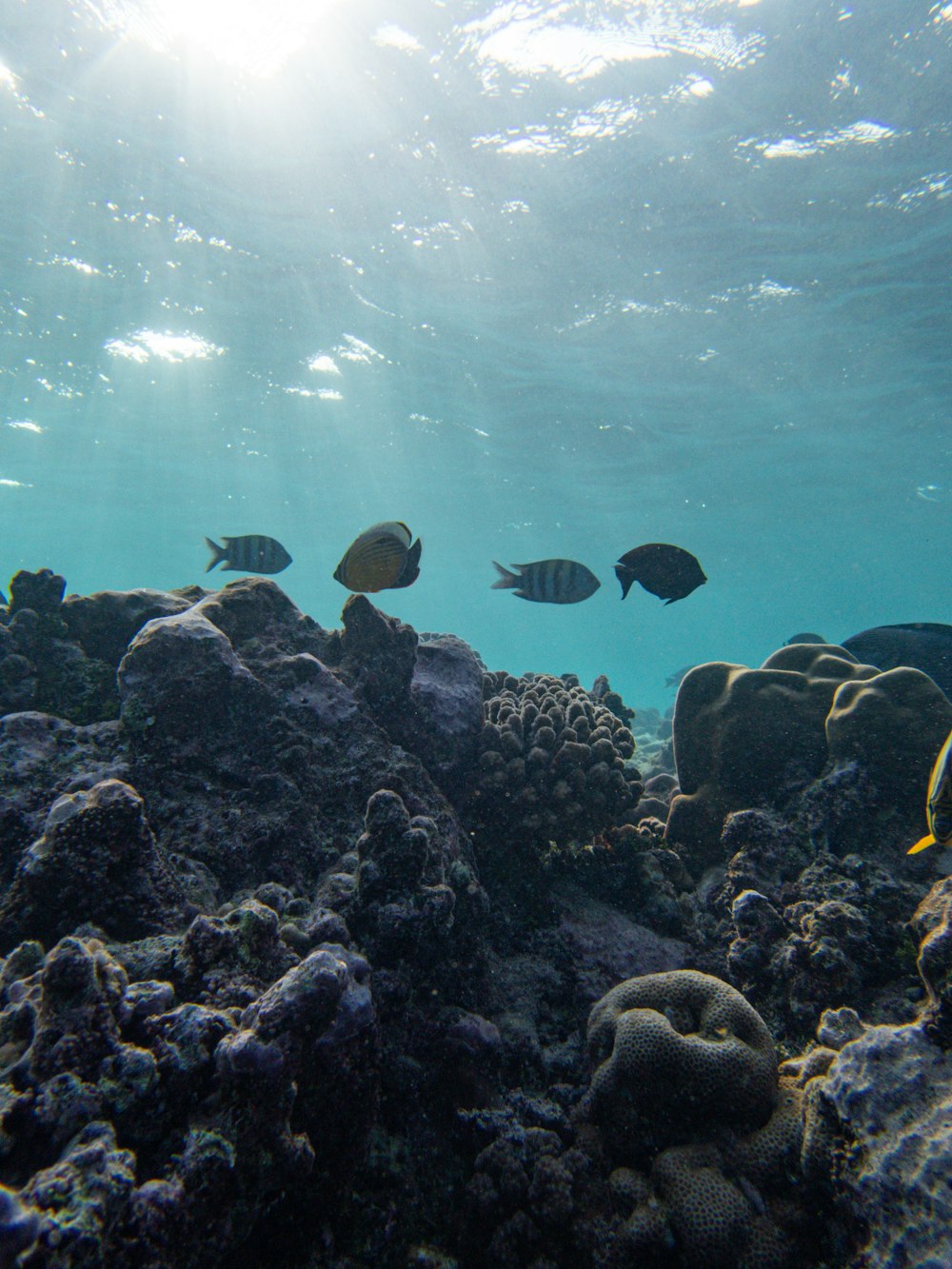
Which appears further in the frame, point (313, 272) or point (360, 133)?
point (313, 272)

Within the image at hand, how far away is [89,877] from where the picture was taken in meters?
2.47

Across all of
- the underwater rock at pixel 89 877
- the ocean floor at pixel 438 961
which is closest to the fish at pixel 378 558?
the ocean floor at pixel 438 961

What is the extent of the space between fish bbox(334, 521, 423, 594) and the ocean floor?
0.77 metres

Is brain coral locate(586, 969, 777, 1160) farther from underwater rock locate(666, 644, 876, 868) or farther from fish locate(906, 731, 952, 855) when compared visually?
underwater rock locate(666, 644, 876, 868)

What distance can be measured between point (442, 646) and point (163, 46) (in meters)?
13.0

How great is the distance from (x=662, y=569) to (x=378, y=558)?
2.42 m

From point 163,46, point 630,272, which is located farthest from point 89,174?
point 630,272

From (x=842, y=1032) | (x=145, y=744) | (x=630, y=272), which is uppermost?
(x=630, y=272)

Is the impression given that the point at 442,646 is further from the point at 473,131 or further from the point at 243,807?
the point at 473,131

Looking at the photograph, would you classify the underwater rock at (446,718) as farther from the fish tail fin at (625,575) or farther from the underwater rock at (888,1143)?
the underwater rock at (888,1143)

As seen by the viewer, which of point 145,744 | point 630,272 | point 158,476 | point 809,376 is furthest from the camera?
point 158,476

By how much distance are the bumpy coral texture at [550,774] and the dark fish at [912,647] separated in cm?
414

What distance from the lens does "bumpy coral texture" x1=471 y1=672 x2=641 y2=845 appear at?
14.5 ft

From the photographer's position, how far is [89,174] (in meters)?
12.7
